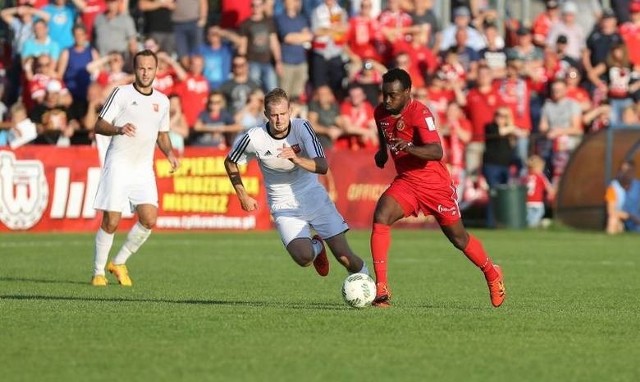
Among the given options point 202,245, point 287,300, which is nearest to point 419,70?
point 202,245

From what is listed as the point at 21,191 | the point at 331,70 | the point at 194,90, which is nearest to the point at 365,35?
the point at 331,70

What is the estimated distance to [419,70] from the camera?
2694 centimetres

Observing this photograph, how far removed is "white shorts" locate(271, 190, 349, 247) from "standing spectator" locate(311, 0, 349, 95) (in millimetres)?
13999

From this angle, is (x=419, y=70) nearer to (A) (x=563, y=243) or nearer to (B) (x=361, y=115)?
(B) (x=361, y=115)

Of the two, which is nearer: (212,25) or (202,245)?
(202,245)

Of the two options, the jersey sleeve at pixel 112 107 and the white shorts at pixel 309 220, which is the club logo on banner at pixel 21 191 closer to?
the jersey sleeve at pixel 112 107

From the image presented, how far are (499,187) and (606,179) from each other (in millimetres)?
1969

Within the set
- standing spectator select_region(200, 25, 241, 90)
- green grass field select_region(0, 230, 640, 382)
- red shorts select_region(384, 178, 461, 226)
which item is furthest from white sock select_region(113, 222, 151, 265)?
standing spectator select_region(200, 25, 241, 90)

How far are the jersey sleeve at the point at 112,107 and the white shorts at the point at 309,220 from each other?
9.28 feet

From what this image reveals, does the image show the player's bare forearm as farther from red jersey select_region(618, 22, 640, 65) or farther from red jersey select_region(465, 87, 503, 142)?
red jersey select_region(618, 22, 640, 65)

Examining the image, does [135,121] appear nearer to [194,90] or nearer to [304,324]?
[304,324]

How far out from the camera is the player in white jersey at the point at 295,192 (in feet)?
39.2

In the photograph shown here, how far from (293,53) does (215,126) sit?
2124 mm

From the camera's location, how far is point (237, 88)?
25.6 metres
